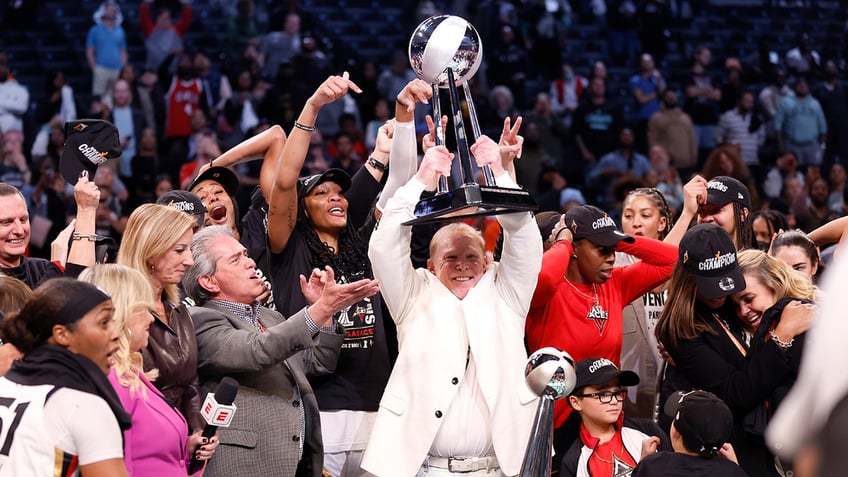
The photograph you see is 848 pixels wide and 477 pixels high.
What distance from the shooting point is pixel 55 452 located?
9.29ft

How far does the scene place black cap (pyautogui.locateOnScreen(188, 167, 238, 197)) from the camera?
5.27m

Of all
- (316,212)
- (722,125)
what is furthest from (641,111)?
(316,212)

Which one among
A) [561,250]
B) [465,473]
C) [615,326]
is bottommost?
[465,473]

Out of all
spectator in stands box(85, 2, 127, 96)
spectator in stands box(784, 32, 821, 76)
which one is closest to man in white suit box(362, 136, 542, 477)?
spectator in stands box(85, 2, 127, 96)

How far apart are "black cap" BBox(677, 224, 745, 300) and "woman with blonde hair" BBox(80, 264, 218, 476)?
1.93 metres

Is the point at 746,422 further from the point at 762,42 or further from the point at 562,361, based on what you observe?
the point at 762,42

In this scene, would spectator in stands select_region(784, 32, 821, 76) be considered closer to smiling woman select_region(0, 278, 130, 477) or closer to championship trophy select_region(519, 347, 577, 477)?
championship trophy select_region(519, 347, 577, 477)

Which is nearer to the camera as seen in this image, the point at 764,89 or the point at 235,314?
the point at 235,314

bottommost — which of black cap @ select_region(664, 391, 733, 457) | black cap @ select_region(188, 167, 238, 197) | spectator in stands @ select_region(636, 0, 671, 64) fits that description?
black cap @ select_region(664, 391, 733, 457)

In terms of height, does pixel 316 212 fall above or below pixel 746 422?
above

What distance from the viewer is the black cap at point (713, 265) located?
4234 millimetres

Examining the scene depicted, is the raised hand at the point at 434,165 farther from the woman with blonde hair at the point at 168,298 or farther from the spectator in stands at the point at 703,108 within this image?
the spectator in stands at the point at 703,108

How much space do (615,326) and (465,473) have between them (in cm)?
101

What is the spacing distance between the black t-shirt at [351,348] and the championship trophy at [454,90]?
0.88m
